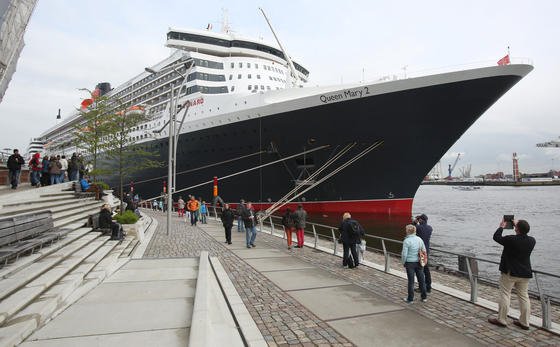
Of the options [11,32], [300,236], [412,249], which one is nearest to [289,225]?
[300,236]

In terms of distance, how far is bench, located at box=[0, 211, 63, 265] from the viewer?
5.57 m

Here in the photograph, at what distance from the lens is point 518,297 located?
485cm

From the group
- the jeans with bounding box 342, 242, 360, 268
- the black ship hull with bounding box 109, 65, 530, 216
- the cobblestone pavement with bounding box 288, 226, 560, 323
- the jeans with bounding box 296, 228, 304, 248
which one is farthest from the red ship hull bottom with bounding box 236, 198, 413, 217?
the jeans with bounding box 342, 242, 360, 268

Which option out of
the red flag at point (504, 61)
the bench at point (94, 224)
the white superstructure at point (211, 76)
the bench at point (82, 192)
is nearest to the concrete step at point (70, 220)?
the bench at point (94, 224)

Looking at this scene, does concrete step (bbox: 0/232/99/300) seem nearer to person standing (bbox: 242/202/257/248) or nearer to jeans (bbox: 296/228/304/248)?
person standing (bbox: 242/202/257/248)

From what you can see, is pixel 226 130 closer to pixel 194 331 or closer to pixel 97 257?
pixel 97 257

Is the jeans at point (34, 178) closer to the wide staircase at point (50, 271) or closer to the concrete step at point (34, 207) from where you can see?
the concrete step at point (34, 207)

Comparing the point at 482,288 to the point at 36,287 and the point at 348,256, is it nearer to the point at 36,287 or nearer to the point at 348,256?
the point at 348,256

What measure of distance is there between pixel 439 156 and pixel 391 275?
15791 millimetres

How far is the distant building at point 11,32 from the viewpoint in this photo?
11.6ft

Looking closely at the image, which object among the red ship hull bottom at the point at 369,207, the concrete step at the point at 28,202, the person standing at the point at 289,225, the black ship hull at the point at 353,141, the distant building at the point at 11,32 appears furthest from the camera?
the red ship hull bottom at the point at 369,207

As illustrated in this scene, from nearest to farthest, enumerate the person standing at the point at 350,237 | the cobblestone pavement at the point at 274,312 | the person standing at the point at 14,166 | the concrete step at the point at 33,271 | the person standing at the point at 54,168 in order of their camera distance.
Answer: the cobblestone pavement at the point at 274,312 → the concrete step at the point at 33,271 → the person standing at the point at 350,237 → the person standing at the point at 14,166 → the person standing at the point at 54,168

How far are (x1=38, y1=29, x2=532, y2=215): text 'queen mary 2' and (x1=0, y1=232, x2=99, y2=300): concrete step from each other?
1085cm

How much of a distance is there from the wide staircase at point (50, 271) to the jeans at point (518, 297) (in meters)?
6.24
